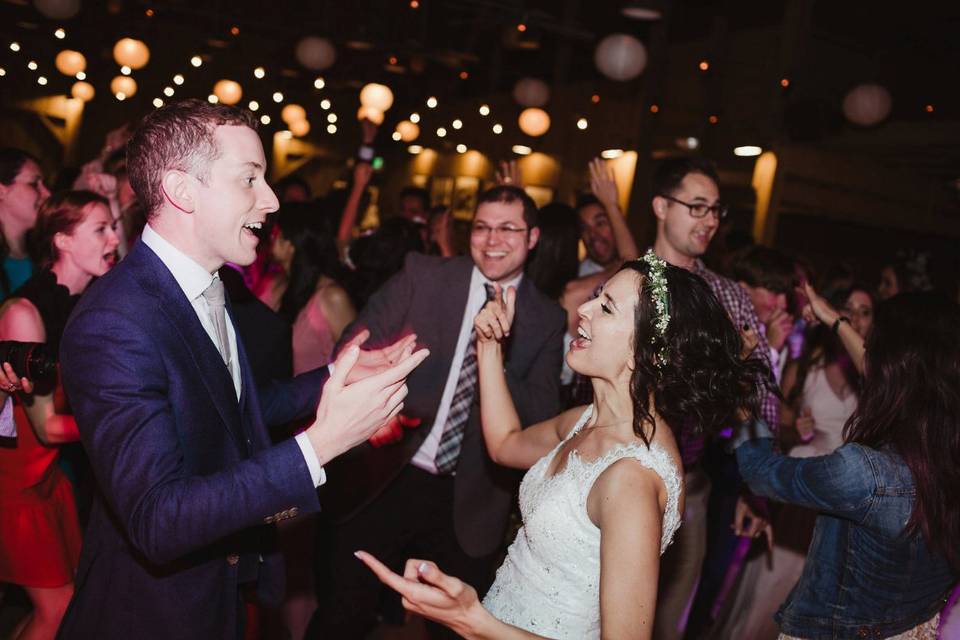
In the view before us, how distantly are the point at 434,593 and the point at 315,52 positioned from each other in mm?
7386

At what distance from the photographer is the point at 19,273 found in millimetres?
3379

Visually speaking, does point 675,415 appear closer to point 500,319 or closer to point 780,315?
point 500,319

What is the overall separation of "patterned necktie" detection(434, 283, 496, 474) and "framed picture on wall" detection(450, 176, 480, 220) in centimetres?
1049

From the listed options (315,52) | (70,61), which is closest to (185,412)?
(315,52)

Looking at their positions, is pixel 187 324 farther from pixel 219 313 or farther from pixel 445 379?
pixel 445 379

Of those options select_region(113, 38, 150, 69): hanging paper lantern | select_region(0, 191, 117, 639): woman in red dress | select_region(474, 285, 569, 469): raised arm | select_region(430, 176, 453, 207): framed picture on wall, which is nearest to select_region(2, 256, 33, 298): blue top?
select_region(0, 191, 117, 639): woman in red dress

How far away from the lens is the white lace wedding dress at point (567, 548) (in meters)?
1.64

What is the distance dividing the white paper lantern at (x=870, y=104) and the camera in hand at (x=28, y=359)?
719 centimetres

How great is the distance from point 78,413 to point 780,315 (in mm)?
2702

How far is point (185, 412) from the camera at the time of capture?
4.68 feet

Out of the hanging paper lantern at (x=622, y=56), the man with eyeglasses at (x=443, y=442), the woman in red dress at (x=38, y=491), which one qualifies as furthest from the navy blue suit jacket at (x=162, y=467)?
the hanging paper lantern at (x=622, y=56)

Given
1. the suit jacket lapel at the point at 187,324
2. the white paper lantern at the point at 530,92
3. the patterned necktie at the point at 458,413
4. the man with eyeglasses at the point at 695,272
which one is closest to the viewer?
the suit jacket lapel at the point at 187,324

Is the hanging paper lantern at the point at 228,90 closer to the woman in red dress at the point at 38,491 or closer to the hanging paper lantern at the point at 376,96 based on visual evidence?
the hanging paper lantern at the point at 376,96

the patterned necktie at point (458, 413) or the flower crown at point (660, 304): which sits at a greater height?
the flower crown at point (660, 304)
